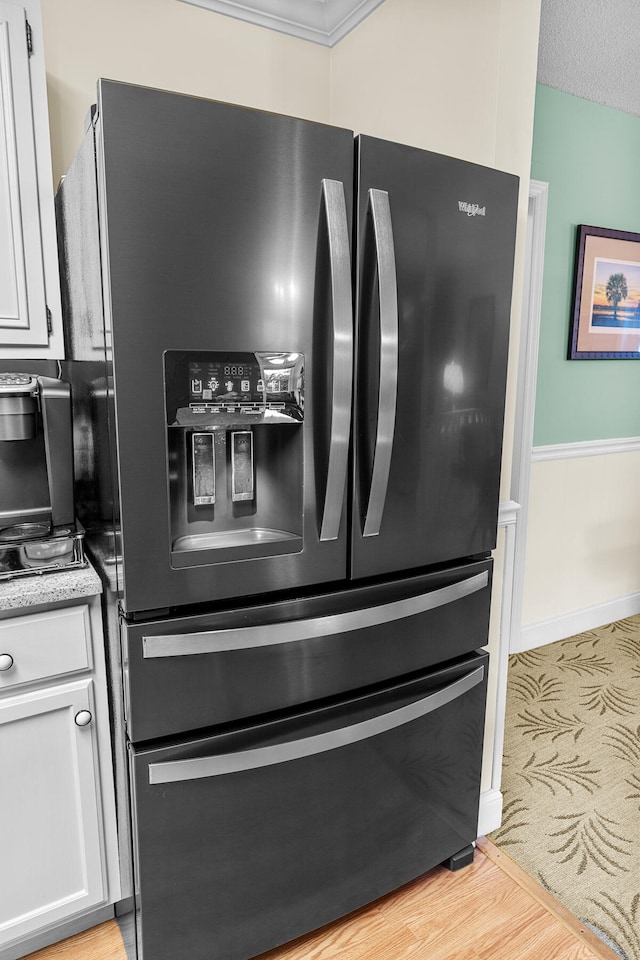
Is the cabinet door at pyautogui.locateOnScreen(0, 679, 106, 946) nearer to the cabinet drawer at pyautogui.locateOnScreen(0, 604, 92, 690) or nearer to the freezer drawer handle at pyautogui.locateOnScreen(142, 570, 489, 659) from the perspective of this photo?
the cabinet drawer at pyautogui.locateOnScreen(0, 604, 92, 690)

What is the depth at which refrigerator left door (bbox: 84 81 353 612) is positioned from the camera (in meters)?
1.13

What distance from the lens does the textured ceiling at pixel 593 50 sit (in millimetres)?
2137

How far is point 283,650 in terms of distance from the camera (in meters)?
1.39

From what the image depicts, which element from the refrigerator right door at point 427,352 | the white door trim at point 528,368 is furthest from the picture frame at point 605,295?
the refrigerator right door at point 427,352

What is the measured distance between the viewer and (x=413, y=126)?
1765 millimetres

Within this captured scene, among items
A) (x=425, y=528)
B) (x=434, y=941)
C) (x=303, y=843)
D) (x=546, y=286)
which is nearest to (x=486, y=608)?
(x=425, y=528)

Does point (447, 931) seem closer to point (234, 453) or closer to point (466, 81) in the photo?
point (234, 453)

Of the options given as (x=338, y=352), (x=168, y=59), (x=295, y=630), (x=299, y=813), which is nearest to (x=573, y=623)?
(x=299, y=813)

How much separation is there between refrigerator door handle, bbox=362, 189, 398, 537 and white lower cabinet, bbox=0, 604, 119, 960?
2.23 feet

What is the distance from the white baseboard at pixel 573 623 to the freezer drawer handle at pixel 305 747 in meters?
1.61

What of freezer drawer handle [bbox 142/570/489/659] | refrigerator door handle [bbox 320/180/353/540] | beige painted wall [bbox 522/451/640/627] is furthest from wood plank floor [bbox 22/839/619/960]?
beige painted wall [bbox 522/451/640/627]

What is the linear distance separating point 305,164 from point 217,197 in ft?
0.63

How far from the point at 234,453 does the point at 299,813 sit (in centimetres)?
83

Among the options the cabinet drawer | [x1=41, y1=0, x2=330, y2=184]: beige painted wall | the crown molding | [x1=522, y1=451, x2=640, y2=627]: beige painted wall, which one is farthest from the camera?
[x1=522, y1=451, x2=640, y2=627]: beige painted wall
